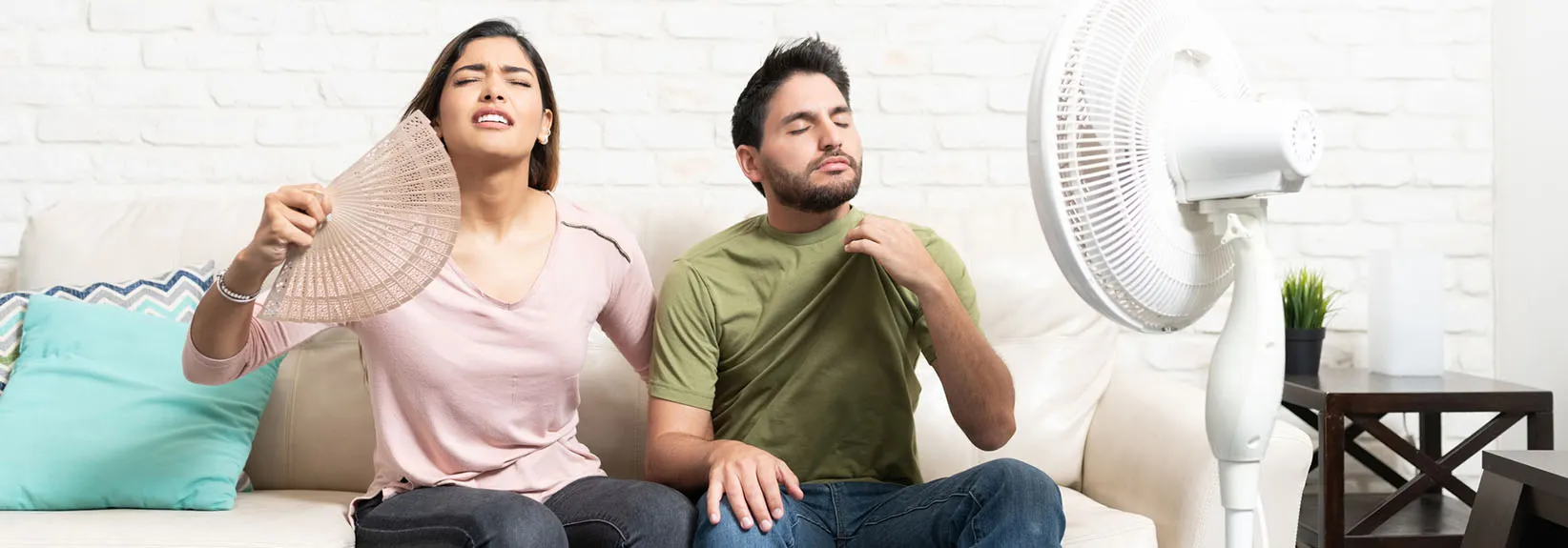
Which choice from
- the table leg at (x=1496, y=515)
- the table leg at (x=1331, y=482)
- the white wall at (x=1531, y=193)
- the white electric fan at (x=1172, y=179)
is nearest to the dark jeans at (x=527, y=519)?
the white electric fan at (x=1172, y=179)

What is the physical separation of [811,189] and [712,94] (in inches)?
35.4

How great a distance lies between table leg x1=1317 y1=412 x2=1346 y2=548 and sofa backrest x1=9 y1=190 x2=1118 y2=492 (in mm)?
434

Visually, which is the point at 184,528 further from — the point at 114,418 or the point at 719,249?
the point at 719,249

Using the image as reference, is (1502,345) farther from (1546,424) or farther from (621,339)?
(621,339)

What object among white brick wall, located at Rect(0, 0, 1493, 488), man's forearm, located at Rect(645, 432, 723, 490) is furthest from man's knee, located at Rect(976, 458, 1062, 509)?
white brick wall, located at Rect(0, 0, 1493, 488)

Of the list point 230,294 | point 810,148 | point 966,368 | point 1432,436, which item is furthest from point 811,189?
point 1432,436

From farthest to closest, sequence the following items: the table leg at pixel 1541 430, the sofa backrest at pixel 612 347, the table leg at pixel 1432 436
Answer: the table leg at pixel 1432 436, the table leg at pixel 1541 430, the sofa backrest at pixel 612 347

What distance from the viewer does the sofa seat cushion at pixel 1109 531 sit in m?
1.76

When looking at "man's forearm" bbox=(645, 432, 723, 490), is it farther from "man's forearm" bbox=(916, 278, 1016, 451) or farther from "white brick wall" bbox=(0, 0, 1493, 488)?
"white brick wall" bbox=(0, 0, 1493, 488)

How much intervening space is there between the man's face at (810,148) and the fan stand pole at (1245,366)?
0.68 m

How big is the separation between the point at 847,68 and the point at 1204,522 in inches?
51.5

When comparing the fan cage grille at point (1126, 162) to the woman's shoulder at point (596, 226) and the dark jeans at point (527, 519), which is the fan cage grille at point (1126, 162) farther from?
the woman's shoulder at point (596, 226)

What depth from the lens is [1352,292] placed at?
2770 millimetres

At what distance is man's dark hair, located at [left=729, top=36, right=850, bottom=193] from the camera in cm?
189
